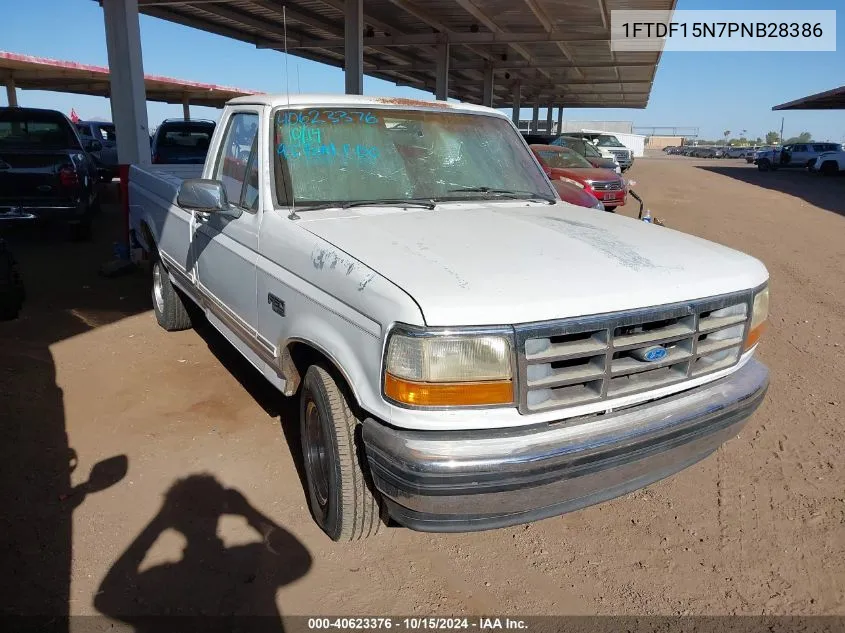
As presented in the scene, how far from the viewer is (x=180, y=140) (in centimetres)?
1266

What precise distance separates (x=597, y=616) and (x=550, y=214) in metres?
1.93

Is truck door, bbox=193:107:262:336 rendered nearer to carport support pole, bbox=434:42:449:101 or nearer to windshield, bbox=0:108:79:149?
windshield, bbox=0:108:79:149

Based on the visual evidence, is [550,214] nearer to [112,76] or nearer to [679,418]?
[679,418]

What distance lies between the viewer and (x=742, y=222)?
12844 mm

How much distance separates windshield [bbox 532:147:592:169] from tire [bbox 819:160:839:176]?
879 inches

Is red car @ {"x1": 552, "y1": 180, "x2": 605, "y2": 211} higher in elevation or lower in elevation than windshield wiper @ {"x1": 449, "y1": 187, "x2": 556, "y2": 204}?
lower

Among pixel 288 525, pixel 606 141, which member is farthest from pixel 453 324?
pixel 606 141

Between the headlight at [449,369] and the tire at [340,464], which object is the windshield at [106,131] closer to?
the tire at [340,464]

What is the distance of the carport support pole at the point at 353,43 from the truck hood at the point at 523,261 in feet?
34.8

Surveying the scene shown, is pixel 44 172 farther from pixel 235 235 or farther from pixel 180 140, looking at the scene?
pixel 235 235

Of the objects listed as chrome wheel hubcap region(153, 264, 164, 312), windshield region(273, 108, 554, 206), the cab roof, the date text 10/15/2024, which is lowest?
the date text 10/15/2024

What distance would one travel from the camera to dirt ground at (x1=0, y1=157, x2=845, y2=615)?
8.36 feet

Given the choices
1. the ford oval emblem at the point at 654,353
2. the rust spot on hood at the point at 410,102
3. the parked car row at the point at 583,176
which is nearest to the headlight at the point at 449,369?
the ford oval emblem at the point at 654,353

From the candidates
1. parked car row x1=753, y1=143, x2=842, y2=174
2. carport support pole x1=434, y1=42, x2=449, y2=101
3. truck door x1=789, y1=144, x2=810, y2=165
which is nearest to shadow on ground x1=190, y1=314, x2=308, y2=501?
carport support pole x1=434, y1=42, x2=449, y2=101
